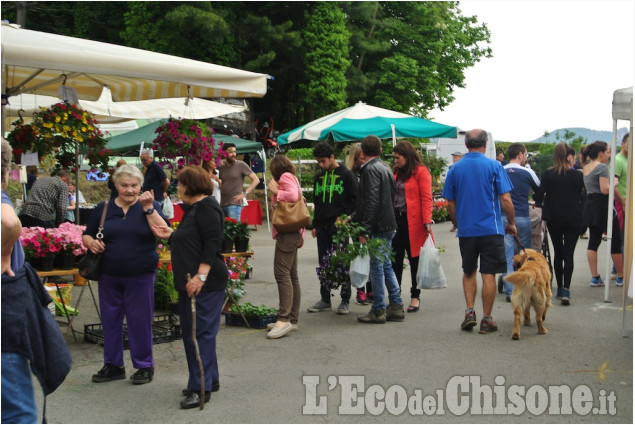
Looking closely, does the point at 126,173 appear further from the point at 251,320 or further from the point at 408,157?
the point at 408,157

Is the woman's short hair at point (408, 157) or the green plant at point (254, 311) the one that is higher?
the woman's short hair at point (408, 157)

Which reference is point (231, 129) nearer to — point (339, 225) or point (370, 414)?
point (339, 225)

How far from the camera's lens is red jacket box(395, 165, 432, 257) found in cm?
903

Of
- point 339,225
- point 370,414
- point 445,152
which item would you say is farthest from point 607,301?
point 445,152

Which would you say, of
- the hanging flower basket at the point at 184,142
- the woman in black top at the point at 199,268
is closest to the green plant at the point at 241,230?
the hanging flower basket at the point at 184,142

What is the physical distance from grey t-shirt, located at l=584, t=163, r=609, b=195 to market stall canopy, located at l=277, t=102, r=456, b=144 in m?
5.76

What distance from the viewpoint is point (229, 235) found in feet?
28.9

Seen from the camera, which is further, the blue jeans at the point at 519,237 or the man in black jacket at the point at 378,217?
the blue jeans at the point at 519,237

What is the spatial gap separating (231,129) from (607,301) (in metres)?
24.2

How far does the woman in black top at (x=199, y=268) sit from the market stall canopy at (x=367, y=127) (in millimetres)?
10304

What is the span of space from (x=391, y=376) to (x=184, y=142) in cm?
431

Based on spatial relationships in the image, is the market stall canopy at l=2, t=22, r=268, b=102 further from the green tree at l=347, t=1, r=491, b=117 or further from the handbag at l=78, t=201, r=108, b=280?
the green tree at l=347, t=1, r=491, b=117

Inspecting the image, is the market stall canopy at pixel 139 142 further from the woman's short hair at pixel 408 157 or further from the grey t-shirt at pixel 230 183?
the woman's short hair at pixel 408 157

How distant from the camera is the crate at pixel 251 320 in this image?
27.9ft
